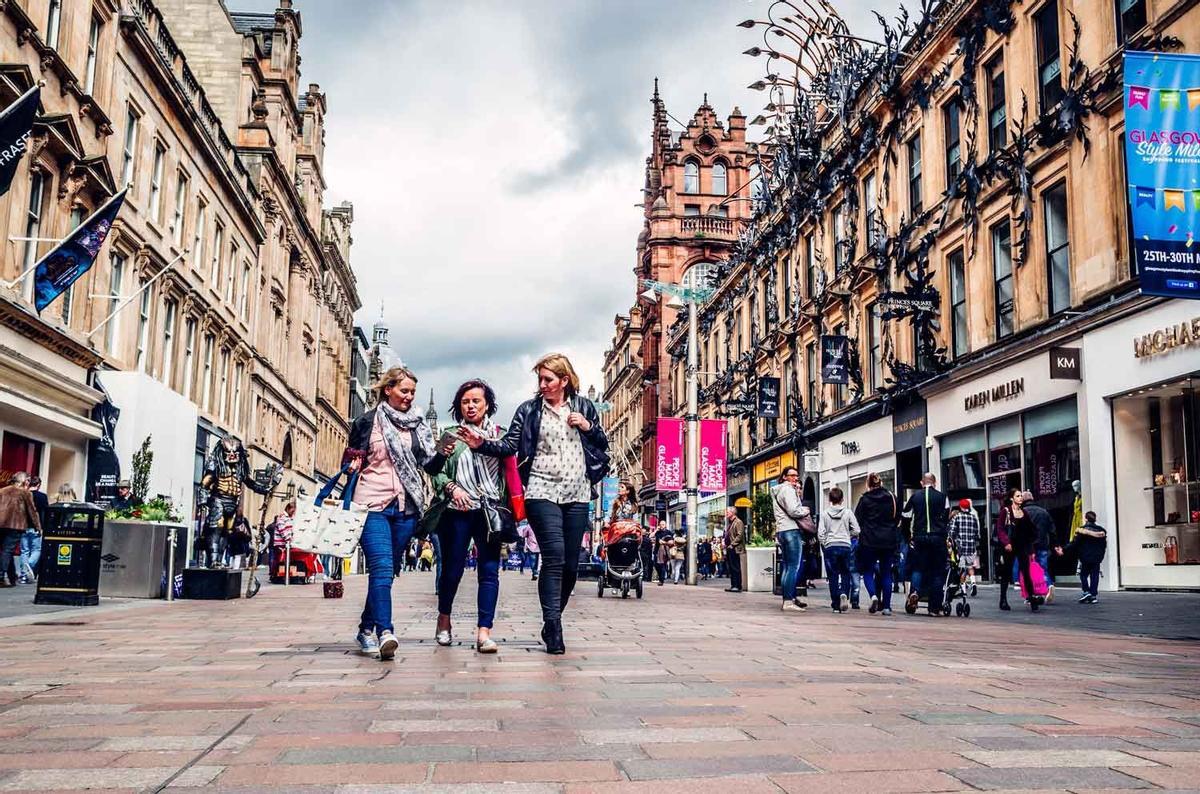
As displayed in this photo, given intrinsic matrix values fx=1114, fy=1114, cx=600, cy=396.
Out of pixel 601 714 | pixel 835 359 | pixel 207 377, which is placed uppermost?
pixel 207 377

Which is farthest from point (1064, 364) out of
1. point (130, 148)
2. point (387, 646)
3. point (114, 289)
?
point (130, 148)

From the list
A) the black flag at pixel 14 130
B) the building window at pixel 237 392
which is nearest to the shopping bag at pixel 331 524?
the black flag at pixel 14 130

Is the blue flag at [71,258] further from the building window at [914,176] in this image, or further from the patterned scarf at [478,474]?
the building window at [914,176]

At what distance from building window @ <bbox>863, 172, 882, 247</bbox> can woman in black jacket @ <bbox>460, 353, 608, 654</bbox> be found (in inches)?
908

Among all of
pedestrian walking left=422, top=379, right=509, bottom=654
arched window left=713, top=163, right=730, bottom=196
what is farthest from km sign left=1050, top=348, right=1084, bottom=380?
arched window left=713, top=163, right=730, bottom=196

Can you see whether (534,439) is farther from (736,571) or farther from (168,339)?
(168,339)

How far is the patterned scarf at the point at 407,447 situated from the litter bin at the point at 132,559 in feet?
28.0

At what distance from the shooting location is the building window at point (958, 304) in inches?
957

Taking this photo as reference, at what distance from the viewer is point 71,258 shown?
18.1m

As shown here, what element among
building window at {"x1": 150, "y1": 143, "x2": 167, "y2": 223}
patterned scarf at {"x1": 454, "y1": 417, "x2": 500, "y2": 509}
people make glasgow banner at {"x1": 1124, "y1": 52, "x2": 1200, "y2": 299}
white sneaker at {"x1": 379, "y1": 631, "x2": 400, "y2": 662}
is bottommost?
white sneaker at {"x1": 379, "y1": 631, "x2": 400, "y2": 662}

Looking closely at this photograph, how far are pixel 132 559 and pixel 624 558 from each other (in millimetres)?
7364

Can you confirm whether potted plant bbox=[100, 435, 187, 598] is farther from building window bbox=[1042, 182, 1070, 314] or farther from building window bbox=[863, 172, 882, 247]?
building window bbox=[863, 172, 882, 247]

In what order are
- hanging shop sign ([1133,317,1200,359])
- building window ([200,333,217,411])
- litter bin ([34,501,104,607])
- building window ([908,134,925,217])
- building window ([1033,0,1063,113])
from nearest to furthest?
litter bin ([34,501,104,607]), hanging shop sign ([1133,317,1200,359]), building window ([1033,0,1063,113]), building window ([908,134,925,217]), building window ([200,333,217,411])

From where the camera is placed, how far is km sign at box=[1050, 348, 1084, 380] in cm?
1869
